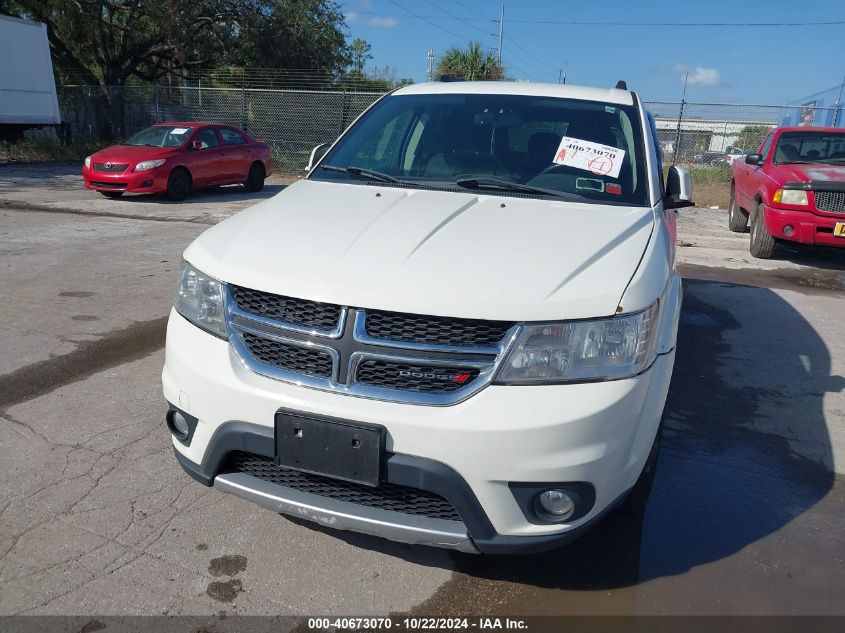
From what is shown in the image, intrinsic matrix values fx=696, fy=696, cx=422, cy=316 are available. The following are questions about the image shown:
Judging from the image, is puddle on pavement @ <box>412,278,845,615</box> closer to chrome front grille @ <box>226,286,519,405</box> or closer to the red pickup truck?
chrome front grille @ <box>226,286,519,405</box>

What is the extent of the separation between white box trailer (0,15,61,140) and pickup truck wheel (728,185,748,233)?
59.0 ft

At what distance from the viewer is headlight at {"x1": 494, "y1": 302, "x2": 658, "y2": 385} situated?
7.24ft

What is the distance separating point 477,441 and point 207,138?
13004mm

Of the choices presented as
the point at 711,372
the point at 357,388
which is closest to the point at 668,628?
the point at 357,388

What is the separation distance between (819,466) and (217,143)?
12826 millimetres

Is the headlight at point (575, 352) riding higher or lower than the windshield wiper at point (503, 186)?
lower

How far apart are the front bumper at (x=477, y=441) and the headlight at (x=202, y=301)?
14 cm

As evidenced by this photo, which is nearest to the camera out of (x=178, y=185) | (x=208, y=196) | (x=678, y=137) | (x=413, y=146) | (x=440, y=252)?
(x=440, y=252)

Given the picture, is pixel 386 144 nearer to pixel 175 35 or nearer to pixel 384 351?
pixel 384 351

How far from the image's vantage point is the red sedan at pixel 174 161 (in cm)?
1266

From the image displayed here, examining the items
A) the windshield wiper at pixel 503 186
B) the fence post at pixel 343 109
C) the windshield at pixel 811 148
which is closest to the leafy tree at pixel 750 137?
the windshield at pixel 811 148

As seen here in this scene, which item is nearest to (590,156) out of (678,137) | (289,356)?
(289,356)

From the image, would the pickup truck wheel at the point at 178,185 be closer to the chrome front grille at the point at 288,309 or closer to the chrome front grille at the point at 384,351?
the chrome front grille at the point at 288,309

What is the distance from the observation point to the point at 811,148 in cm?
959
